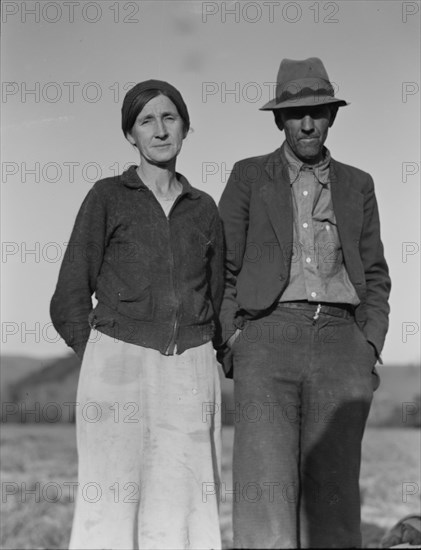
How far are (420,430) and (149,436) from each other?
8312mm

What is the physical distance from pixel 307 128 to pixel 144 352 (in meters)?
1.15

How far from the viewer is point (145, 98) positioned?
3.57m

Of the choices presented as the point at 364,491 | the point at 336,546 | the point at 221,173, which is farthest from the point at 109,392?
the point at 364,491

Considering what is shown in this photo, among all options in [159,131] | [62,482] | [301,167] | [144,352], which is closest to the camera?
[144,352]

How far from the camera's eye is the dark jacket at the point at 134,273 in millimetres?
3447

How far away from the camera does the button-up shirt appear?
3643 mm

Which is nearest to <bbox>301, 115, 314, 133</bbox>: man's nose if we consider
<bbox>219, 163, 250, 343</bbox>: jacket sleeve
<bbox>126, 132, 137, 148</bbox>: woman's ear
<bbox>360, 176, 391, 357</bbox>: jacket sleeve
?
<bbox>219, 163, 250, 343</bbox>: jacket sleeve

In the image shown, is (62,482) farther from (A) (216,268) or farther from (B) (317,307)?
(B) (317,307)

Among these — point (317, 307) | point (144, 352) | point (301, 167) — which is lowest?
point (144, 352)

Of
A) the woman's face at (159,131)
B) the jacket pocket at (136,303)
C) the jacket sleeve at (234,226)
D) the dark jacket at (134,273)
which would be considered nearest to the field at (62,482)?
the jacket sleeve at (234,226)

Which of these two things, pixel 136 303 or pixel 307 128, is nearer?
pixel 136 303

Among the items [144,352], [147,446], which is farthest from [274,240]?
[147,446]

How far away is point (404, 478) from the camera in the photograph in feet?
30.1

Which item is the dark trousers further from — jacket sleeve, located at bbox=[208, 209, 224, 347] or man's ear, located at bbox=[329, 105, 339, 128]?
man's ear, located at bbox=[329, 105, 339, 128]
